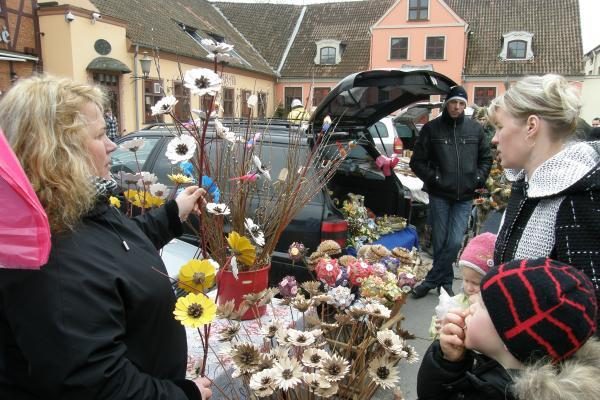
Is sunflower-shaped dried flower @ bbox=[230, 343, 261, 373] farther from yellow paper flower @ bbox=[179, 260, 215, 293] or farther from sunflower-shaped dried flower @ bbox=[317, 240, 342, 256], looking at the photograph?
sunflower-shaped dried flower @ bbox=[317, 240, 342, 256]

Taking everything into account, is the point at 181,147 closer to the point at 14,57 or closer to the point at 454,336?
the point at 454,336

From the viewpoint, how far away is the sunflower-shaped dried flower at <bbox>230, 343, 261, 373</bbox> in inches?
49.3

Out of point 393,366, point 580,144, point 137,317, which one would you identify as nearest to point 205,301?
point 137,317

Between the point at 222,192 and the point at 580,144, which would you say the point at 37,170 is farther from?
the point at 580,144

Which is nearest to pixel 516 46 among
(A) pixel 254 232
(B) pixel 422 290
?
(B) pixel 422 290

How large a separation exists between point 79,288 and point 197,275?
1.15ft

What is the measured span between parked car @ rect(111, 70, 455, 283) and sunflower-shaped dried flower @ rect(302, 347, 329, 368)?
1284mm

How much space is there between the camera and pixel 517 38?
23047 mm

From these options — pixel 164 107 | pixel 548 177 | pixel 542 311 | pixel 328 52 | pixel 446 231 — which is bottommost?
pixel 446 231

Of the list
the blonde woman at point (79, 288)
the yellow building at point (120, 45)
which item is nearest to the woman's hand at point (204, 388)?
the blonde woman at point (79, 288)

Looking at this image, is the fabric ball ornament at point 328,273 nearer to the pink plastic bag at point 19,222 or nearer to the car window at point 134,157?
the pink plastic bag at point 19,222

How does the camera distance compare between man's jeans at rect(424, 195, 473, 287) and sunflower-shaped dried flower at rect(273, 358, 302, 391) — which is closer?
sunflower-shaped dried flower at rect(273, 358, 302, 391)

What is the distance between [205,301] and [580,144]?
124 cm

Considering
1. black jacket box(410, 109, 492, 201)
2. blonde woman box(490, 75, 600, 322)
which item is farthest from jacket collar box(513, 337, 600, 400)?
black jacket box(410, 109, 492, 201)
